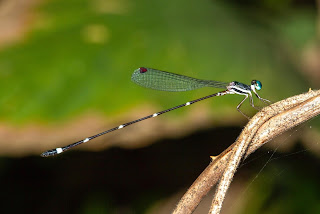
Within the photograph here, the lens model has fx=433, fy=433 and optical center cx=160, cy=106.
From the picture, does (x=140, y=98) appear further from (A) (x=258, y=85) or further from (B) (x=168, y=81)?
(A) (x=258, y=85)

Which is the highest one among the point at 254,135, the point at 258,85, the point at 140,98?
the point at 140,98

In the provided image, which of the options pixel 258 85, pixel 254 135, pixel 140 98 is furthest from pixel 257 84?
pixel 254 135

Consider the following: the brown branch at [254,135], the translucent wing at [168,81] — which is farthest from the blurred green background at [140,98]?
the brown branch at [254,135]

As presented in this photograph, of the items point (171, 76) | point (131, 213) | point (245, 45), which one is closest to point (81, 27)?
point (171, 76)

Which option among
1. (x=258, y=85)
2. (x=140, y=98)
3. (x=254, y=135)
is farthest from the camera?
(x=258, y=85)

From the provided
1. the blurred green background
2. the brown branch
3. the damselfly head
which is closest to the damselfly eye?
the damselfly head

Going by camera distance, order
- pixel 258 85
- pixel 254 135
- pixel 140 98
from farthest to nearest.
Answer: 1. pixel 258 85
2. pixel 140 98
3. pixel 254 135

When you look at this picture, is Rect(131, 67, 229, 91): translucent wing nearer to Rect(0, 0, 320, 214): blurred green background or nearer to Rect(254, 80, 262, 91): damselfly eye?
Rect(0, 0, 320, 214): blurred green background

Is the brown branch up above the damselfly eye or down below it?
below

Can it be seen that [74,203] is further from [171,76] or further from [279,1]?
[279,1]

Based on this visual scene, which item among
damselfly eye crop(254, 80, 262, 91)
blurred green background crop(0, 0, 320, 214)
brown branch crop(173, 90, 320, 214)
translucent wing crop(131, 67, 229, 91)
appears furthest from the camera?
damselfly eye crop(254, 80, 262, 91)
